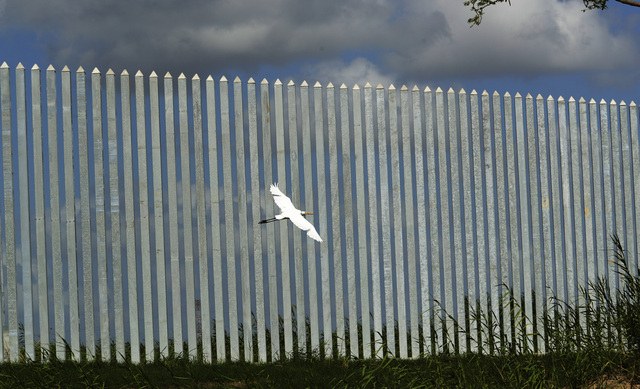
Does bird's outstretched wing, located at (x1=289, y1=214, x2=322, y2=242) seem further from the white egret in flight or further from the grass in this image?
the grass

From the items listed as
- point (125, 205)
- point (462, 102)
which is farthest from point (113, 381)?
point (462, 102)

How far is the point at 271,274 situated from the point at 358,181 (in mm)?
1137

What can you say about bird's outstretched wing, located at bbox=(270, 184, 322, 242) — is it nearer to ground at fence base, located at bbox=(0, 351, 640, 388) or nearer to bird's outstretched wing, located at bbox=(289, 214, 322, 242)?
bird's outstretched wing, located at bbox=(289, 214, 322, 242)

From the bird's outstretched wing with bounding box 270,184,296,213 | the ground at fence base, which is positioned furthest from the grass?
the bird's outstretched wing with bounding box 270,184,296,213

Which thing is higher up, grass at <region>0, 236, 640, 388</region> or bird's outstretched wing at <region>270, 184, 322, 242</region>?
bird's outstretched wing at <region>270, 184, 322, 242</region>

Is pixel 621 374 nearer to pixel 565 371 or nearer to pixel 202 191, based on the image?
pixel 565 371

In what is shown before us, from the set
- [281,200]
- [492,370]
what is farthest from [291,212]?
Result: [492,370]

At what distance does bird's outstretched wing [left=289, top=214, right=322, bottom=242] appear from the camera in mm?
7223

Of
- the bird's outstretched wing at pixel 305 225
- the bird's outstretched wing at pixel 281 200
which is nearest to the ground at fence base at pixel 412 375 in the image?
the bird's outstretched wing at pixel 305 225

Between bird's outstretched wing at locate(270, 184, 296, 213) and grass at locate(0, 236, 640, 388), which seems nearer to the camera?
grass at locate(0, 236, 640, 388)

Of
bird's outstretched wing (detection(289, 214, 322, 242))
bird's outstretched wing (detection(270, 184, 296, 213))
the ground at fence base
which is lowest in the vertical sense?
the ground at fence base

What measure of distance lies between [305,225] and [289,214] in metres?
0.16

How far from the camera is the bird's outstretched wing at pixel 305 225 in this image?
7.22m

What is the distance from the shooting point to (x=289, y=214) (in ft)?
23.7
